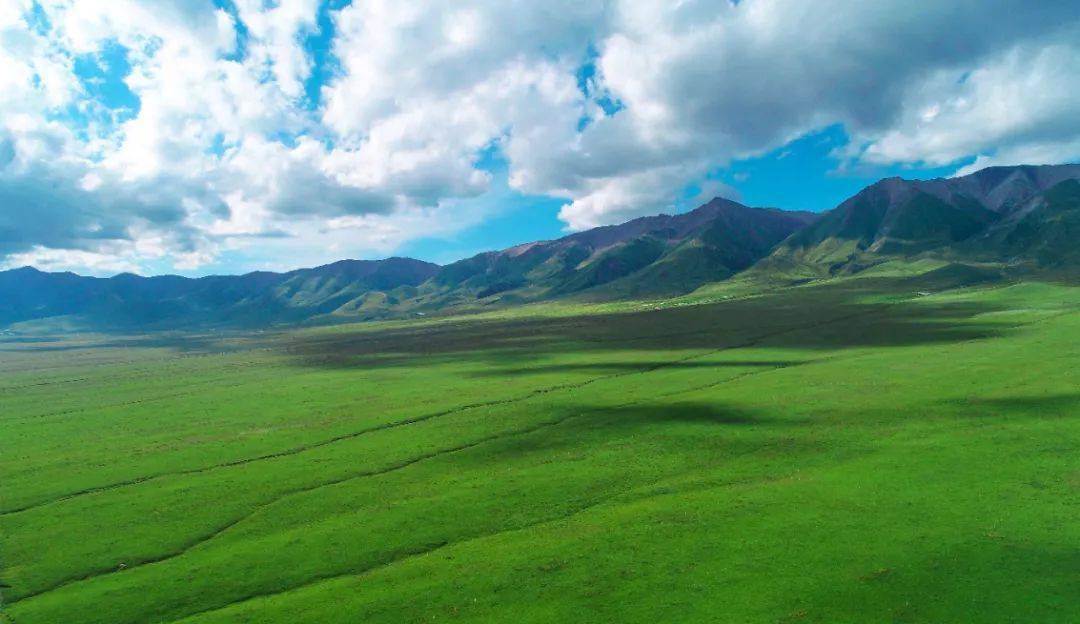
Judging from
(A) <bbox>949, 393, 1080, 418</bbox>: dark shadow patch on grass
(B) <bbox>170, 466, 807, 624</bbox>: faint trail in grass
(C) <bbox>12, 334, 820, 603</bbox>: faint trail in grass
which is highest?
(C) <bbox>12, 334, 820, 603</bbox>: faint trail in grass

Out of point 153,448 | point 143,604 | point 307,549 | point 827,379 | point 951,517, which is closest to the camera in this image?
point 143,604

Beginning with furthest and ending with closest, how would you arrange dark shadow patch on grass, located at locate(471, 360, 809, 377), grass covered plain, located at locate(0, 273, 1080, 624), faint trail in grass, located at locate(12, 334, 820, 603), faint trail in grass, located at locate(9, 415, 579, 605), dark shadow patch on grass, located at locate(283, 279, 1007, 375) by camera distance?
dark shadow patch on grass, located at locate(283, 279, 1007, 375) < dark shadow patch on grass, located at locate(471, 360, 809, 377) < faint trail in grass, located at locate(12, 334, 820, 603) < faint trail in grass, located at locate(9, 415, 579, 605) < grass covered plain, located at locate(0, 273, 1080, 624)

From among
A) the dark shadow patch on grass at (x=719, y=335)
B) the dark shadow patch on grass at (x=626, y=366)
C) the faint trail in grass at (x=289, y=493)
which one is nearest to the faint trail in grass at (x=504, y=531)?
the faint trail in grass at (x=289, y=493)

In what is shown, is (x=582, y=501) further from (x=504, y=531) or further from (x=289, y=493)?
(x=289, y=493)

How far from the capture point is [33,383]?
140 meters

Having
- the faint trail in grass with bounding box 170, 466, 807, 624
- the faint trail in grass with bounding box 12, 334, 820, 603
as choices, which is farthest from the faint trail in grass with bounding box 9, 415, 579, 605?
the faint trail in grass with bounding box 170, 466, 807, 624

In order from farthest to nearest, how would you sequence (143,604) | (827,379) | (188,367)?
(188,367)
(827,379)
(143,604)

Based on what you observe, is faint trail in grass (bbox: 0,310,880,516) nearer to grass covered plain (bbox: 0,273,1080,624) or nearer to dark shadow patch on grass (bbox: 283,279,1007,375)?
grass covered plain (bbox: 0,273,1080,624)

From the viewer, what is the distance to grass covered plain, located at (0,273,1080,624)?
27.9 meters

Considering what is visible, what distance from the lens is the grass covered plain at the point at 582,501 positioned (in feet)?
91.5

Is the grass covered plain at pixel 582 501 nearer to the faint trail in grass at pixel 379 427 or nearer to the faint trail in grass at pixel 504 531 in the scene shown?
the faint trail in grass at pixel 504 531

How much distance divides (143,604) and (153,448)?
3913 cm

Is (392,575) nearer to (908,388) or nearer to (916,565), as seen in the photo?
(916,565)

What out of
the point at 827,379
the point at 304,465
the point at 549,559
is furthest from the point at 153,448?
the point at 827,379
